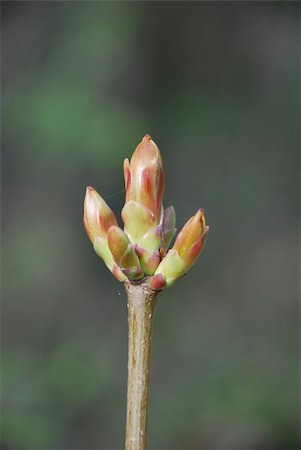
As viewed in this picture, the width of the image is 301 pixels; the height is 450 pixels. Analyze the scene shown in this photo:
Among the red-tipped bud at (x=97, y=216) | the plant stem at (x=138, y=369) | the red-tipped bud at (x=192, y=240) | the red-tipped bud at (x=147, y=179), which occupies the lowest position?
the plant stem at (x=138, y=369)

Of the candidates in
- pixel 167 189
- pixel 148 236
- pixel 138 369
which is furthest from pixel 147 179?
pixel 167 189

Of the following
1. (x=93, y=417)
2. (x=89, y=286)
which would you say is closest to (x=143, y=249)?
(x=93, y=417)

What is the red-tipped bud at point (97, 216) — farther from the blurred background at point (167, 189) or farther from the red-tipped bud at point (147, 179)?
the blurred background at point (167, 189)

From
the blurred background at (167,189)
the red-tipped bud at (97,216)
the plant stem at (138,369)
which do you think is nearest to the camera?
the plant stem at (138,369)

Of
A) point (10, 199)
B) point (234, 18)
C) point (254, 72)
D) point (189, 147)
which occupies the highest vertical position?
point (234, 18)

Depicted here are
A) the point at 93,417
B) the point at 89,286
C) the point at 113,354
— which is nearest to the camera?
the point at 93,417

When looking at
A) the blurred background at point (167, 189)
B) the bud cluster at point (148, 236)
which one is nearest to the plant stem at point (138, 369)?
the bud cluster at point (148, 236)

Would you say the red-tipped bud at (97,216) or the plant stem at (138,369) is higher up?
the red-tipped bud at (97,216)

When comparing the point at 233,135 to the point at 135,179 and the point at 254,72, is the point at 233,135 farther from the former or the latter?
the point at 135,179
